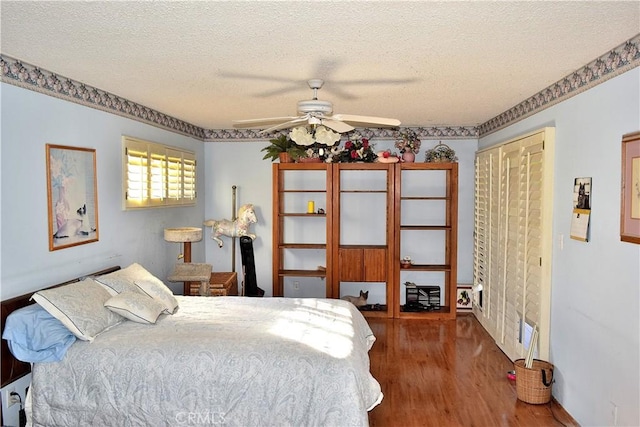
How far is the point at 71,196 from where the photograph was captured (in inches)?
143

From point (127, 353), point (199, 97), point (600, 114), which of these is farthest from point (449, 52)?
point (127, 353)

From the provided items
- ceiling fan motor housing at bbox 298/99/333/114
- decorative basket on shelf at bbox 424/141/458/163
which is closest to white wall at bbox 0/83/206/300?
ceiling fan motor housing at bbox 298/99/333/114

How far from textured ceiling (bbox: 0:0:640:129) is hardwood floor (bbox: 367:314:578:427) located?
2420 millimetres

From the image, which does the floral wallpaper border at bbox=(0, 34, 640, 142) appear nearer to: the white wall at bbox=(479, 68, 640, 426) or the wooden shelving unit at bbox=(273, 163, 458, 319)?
the white wall at bbox=(479, 68, 640, 426)

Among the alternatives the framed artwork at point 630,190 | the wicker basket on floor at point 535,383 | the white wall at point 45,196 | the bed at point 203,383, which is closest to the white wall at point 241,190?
the white wall at point 45,196

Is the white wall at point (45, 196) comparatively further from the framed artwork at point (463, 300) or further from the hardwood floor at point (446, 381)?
the framed artwork at point (463, 300)

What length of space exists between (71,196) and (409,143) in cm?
393

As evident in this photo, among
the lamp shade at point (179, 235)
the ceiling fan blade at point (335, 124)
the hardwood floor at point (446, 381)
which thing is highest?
the ceiling fan blade at point (335, 124)

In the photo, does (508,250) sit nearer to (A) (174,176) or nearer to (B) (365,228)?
(B) (365,228)

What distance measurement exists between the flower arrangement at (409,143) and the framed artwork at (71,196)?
3.62 m

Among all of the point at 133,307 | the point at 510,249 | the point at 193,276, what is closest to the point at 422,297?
the point at 510,249

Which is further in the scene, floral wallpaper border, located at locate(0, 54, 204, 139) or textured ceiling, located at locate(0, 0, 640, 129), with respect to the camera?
floral wallpaper border, located at locate(0, 54, 204, 139)

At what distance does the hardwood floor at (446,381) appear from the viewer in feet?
11.3

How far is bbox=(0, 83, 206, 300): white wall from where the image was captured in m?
3.04
